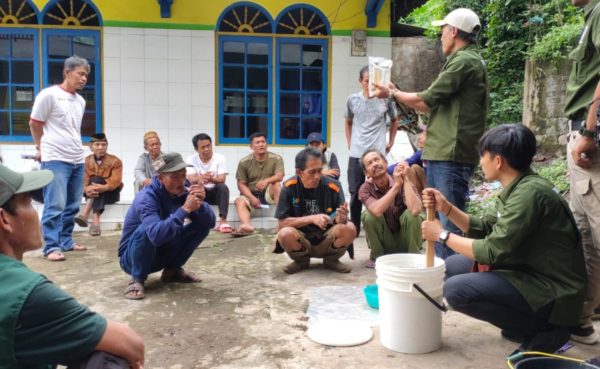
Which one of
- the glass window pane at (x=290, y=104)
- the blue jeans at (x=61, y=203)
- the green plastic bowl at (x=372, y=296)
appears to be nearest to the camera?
the green plastic bowl at (x=372, y=296)

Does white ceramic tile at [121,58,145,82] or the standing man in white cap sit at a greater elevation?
white ceramic tile at [121,58,145,82]

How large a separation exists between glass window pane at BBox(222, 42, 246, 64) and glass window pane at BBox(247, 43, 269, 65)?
10cm

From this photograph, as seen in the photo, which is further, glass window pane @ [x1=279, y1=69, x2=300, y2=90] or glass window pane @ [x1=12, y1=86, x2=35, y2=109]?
glass window pane @ [x1=279, y1=69, x2=300, y2=90]

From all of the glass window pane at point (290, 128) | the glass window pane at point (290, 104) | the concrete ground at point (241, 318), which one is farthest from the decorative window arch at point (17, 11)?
the concrete ground at point (241, 318)

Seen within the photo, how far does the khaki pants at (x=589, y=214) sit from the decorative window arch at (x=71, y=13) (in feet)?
20.7

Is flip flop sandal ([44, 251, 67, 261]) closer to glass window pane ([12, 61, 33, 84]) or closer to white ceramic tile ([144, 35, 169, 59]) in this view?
white ceramic tile ([144, 35, 169, 59])

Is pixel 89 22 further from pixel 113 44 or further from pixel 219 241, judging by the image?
pixel 219 241

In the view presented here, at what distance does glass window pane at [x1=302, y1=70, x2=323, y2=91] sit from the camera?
24.7ft

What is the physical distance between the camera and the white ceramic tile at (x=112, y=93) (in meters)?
7.13

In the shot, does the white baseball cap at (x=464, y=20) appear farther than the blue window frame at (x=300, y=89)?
No

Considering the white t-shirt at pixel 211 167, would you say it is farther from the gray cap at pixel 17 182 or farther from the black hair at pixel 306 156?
the gray cap at pixel 17 182

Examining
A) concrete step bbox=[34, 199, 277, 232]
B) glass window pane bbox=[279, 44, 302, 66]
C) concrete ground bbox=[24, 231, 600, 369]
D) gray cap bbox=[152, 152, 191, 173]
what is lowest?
concrete ground bbox=[24, 231, 600, 369]

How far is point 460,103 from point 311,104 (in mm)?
4294

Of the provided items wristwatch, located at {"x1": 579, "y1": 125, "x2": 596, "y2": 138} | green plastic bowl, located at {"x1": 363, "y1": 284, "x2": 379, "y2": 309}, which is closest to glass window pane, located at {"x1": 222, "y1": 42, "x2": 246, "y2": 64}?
green plastic bowl, located at {"x1": 363, "y1": 284, "x2": 379, "y2": 309}
